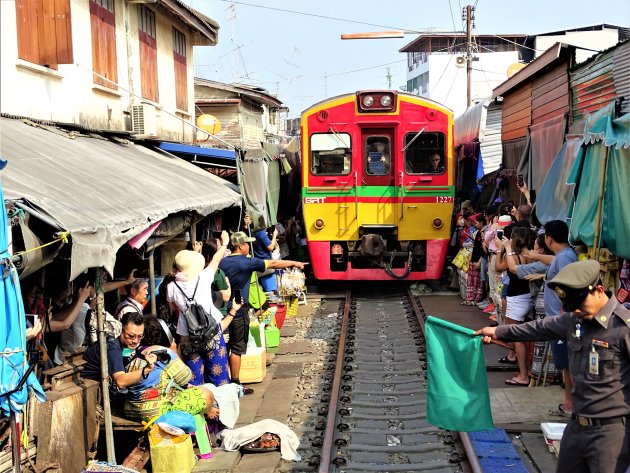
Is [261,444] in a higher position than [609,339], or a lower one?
lower

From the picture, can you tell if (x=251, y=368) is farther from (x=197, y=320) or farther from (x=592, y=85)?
(x=592, y=85)

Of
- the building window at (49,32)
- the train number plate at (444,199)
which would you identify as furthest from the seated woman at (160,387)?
the train number plate at (444,199)

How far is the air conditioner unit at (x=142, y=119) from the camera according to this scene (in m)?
11.7

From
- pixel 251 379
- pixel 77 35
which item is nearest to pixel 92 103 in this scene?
pixel 77 35

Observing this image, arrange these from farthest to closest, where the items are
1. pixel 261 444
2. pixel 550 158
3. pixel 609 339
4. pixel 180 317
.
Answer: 1. pixel 550 158
2. pixel 180 317
3. pixel 261 444
4. pixel 609 339

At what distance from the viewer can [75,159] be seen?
754 centimetres

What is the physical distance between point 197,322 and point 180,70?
9.71 m

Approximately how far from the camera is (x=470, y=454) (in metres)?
6.05

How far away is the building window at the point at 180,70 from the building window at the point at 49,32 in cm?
623

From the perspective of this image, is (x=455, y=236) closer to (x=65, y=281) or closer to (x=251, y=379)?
(x=251, y=379)

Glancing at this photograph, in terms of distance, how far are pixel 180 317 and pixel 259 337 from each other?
6.94ft

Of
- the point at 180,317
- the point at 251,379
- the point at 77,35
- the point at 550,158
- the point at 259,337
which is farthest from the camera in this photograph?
the point at 550,158

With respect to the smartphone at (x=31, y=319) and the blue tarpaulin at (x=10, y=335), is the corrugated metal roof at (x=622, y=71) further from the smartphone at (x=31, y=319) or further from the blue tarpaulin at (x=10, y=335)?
the blue tarpaulin at (x=10, y=335)

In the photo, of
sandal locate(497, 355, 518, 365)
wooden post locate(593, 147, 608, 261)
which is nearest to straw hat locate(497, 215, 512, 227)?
sandal locate(497, 355, 518, 365)
